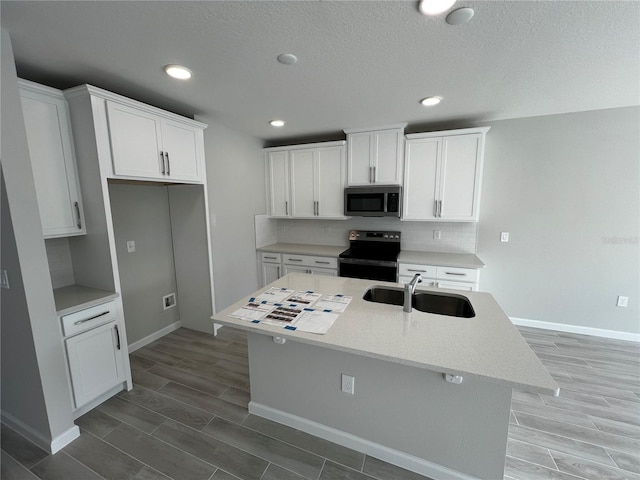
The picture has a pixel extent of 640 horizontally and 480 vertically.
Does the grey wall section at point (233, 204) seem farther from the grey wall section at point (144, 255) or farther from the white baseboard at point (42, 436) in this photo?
the white baseboard at point (42, 436)

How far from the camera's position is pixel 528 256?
3.18 m

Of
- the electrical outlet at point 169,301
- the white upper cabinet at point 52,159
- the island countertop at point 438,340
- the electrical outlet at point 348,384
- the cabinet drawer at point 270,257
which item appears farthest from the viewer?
the cabinet drawer at point 270,257

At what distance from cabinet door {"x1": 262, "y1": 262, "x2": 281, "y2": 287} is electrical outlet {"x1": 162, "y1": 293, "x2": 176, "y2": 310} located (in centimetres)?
121

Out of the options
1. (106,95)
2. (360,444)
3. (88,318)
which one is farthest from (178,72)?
(360,444)

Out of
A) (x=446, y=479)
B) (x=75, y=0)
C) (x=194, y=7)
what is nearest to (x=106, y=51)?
(x=75, y=0)

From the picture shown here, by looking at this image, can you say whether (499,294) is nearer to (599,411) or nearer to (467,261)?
(467,261)

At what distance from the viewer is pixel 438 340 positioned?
4.44 ft

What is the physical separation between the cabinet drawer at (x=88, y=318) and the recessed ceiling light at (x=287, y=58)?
2.22m

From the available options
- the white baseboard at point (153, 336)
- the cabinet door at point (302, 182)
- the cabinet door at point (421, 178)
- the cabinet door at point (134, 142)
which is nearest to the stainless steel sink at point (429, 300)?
the cabinet door at point (421, 178)

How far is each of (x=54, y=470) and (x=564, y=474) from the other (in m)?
3.02

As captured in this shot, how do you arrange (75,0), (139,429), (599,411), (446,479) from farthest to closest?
(599,411) < (139,429) < (446,479) < (75,0)

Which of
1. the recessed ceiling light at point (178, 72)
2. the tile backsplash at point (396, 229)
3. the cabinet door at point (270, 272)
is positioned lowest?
the cabinet door at point (270, 272)

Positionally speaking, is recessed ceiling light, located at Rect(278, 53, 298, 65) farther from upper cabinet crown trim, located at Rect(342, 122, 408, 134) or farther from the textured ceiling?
upper cabinet crown trim, located at Rect(342, 122, 408, 134)

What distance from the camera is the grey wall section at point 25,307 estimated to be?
1.45m
